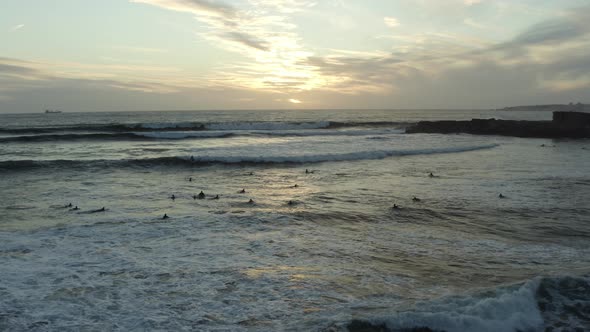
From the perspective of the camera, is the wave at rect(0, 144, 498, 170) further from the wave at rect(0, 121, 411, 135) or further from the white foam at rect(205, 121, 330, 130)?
the white foam at rect(205, 121, 330, 130)

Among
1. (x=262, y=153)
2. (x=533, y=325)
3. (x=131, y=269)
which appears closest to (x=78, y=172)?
(x=262, y=153)

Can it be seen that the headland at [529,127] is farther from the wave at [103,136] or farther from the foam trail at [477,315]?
the foam trail at [477,315]

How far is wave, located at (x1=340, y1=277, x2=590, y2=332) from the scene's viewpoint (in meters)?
4.77

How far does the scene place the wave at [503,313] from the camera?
15.6ft

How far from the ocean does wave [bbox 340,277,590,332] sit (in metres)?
0.02

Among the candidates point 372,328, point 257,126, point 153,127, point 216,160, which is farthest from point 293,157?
point 257,126

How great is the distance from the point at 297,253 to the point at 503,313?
11.7 ft

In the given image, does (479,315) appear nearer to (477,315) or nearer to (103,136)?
(477,315)

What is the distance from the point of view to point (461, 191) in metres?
13.5

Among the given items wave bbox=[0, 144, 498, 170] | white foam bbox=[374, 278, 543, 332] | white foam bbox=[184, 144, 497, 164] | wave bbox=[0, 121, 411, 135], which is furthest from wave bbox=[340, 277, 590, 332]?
wave bbox=[0, 121, 411, 135]

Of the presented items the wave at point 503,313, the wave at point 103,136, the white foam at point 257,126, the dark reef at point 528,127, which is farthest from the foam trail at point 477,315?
the white foam at point 257,126

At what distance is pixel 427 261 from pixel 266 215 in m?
4.70

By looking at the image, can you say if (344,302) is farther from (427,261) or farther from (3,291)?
(3,291)

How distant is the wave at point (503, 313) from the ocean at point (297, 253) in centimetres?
2
